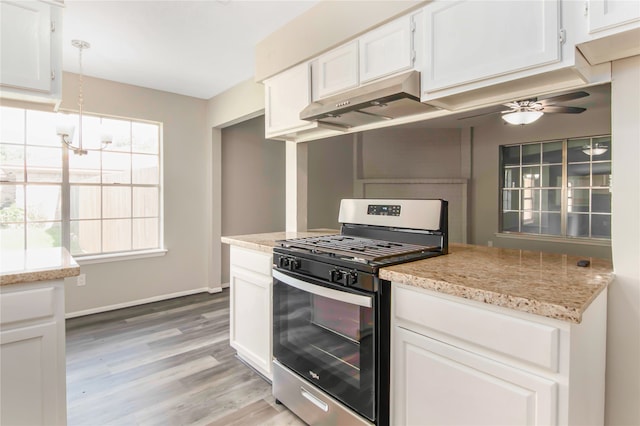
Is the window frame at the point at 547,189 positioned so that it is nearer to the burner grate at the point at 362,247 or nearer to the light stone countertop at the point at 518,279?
the light stone countertop at the point at 518,279

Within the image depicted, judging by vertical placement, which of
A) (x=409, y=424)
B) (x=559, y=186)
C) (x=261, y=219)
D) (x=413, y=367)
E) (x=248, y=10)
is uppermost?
(x=248, y=10)

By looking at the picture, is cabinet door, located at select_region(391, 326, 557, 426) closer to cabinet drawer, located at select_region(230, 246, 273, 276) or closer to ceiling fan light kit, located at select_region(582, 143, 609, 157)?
cabinet drawer, located at select_region(230, 246, 273, 276)

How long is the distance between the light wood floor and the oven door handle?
0.81 meters

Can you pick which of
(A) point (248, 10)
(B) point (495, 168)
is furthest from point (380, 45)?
(B) point (495, 168)

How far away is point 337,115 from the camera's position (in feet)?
6.87

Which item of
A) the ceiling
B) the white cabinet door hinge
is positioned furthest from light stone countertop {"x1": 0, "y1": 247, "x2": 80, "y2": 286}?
the white cabinet door hinge

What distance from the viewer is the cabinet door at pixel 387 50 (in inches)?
70.9

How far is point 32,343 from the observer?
56.9 inches

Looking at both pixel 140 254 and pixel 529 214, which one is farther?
pixel 529 214

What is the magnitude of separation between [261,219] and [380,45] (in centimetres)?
365

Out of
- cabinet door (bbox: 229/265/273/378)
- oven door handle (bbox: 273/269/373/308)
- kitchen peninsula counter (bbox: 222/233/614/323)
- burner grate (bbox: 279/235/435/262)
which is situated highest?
burner grate (bbox: 279/235/435/262)

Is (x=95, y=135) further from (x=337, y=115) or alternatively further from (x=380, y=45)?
(x=380, y=45)

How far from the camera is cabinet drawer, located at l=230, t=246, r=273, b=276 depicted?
224cm

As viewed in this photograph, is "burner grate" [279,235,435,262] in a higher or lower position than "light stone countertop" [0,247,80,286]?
higher
